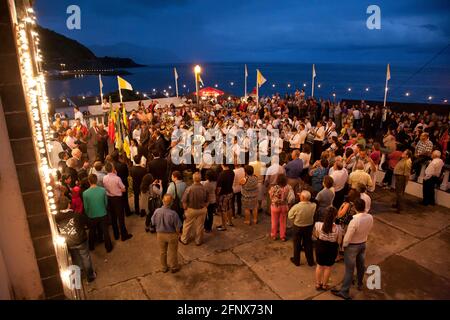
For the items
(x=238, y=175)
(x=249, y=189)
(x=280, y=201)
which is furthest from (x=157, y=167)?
(x=280, y=201)

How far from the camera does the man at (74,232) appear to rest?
199 inches

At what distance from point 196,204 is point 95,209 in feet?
6.55

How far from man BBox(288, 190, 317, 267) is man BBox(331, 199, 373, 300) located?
80cm

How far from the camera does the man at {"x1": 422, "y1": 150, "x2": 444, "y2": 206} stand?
25.6ft

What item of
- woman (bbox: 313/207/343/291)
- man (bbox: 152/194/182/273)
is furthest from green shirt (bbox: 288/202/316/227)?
man (bbox: 152/194/182/273)

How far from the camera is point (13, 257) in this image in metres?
3.67

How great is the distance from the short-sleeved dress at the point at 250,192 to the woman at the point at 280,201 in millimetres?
540

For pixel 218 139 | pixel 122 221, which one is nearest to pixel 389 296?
pixel 122 221

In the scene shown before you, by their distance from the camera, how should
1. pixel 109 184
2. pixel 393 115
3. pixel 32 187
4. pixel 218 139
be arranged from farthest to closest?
pixel 393 115, pixel 218 139, pixel 109 184, pixel 32 187

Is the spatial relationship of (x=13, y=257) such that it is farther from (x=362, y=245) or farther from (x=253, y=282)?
(x=362, y=245)

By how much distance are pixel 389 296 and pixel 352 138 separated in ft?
18.5

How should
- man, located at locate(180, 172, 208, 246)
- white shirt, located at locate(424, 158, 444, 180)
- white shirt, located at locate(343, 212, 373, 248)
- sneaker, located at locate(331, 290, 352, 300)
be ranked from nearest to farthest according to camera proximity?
white shirt, located at locate(343, 212, 373, 248) → sneaker, located at locate(331, 290, 352, 300) → man, located at locate(180, 172, 208, 246) → white shirt, located at locate(424, 158, 444, 180)

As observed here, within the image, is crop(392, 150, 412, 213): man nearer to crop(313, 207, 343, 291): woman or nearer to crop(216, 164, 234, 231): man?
crop(313, 207, 343, 291): woman
